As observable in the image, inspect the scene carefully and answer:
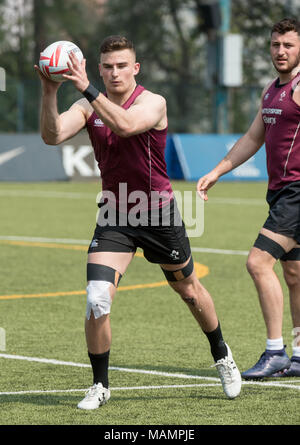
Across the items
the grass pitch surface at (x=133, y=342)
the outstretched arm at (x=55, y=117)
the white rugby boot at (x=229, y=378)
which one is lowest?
the grass pitch surface at (x=133, y=342)

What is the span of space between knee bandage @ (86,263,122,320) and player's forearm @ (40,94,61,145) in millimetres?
880

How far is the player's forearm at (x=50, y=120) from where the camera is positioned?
21.5ft

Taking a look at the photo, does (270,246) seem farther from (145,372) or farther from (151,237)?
(145,372)

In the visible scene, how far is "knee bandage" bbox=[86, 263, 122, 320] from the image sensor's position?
6691 millimetres

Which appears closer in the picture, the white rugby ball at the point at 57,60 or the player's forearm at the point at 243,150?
the white rugby ball at the point at 57,60

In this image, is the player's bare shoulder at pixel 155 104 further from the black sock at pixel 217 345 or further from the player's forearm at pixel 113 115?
the black sock at pixel 217 345

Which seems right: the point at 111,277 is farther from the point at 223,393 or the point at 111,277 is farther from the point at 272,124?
the point at 272,124

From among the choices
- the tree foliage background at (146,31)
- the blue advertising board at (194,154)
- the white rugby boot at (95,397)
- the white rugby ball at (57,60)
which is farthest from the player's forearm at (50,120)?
the tree foliage background at (146,31)

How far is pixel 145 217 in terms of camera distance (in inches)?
278

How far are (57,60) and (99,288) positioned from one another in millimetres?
1487

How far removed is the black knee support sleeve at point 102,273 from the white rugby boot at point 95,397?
0.68m

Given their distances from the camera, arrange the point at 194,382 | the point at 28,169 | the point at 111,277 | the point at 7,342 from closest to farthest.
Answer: the point at 111,277, the point at 194,382, the point at 7,342, the point at 28,169
